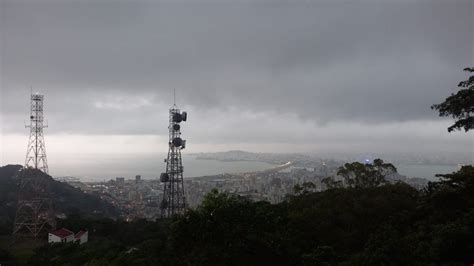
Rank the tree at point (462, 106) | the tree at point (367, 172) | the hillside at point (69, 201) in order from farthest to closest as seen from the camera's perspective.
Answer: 1. the hillside at point (69, 201)
2. the tree at point (367, 172)
3. the tree at point (462, 106)

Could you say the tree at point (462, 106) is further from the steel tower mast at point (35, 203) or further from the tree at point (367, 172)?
the steel tower mast at point (35, 203)

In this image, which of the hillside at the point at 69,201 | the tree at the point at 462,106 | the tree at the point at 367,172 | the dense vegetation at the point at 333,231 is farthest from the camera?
the hillside at the point at 69,201

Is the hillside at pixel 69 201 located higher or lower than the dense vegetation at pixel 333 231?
lower

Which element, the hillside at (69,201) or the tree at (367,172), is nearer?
the tree at (367,172)

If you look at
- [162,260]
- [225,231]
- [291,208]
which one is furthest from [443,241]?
[291,208]

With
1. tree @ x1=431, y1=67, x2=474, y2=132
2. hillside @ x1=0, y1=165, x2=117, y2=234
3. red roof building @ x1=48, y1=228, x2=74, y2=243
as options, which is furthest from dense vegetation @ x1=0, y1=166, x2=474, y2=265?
hillside @ x1=0, y1=165, x2=117, y2=234

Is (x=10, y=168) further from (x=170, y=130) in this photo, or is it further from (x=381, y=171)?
(x=381, y=171)

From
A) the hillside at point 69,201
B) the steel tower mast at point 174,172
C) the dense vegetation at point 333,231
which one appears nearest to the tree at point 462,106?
the dense vegetation at point 333,231
